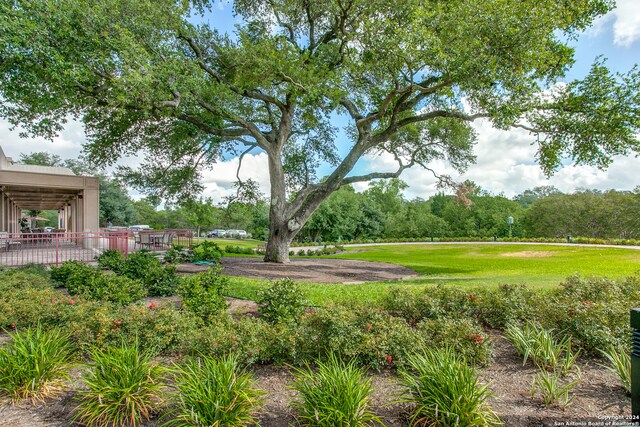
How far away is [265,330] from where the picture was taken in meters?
3.78

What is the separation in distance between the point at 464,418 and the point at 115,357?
286 cm

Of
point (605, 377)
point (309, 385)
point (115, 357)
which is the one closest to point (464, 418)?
point (309, 385)

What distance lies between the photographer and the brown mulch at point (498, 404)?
2551mm

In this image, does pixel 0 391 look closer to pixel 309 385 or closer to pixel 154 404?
pixel 154 404

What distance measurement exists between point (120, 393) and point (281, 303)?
2.43 m

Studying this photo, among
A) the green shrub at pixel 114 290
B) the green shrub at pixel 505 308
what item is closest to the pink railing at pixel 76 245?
the green shrub at pixel 114 290

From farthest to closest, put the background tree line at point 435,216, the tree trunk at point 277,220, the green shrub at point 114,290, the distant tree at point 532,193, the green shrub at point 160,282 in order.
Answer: the distant tree at point 532,193
the background tree line at point 435,216
the tree trunk at point 277,220
the green shrub at point 160,282
the green shrub at point 114,290

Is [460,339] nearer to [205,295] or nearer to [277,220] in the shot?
[205,295]

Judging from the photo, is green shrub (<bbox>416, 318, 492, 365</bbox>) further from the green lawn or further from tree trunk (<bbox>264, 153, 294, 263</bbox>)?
tree trunk (<bbox>264, 153, 294, 263</bbox>)

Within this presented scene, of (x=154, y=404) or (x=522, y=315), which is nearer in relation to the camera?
(x=154, y=404)

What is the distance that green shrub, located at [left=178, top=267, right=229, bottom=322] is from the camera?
4.90m

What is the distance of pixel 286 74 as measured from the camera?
10336 mm

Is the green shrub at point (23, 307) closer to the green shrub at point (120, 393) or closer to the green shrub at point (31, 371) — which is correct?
the green shrub at point (31, 371)

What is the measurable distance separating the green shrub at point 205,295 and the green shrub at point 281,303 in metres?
0.65
